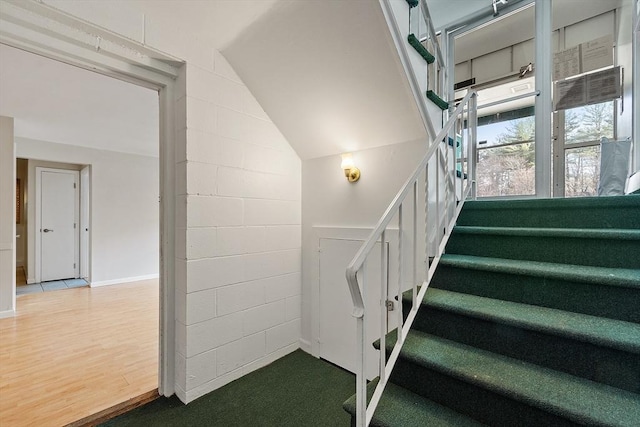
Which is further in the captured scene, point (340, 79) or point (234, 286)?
point (234, 286)

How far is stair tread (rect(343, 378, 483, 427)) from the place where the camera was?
1.18m

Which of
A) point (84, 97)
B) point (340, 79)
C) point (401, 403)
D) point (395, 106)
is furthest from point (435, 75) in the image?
point (84, 97)

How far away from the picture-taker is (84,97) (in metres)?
3.06

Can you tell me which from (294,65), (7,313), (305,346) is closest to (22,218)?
(7,313)

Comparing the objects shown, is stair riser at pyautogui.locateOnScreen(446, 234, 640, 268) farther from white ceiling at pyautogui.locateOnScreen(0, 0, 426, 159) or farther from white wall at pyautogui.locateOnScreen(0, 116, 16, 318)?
white wall at pyautogui.locateOnScreen(0, 116, 16, 318)

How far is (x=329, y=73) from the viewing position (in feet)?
6.57

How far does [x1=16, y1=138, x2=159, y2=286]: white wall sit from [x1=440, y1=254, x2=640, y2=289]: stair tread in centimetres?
593

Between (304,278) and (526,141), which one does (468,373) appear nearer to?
(304,278)

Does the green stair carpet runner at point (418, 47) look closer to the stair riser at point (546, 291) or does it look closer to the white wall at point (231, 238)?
the white wall at point (231, 238)

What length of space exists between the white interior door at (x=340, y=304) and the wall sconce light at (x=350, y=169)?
565 millimetres

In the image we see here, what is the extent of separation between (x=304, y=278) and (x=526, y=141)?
268 cm

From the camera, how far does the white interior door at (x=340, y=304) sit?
229cm

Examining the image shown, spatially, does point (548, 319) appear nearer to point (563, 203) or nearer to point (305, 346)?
point (563, 203)

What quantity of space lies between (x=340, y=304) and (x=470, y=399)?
4.52 feet
